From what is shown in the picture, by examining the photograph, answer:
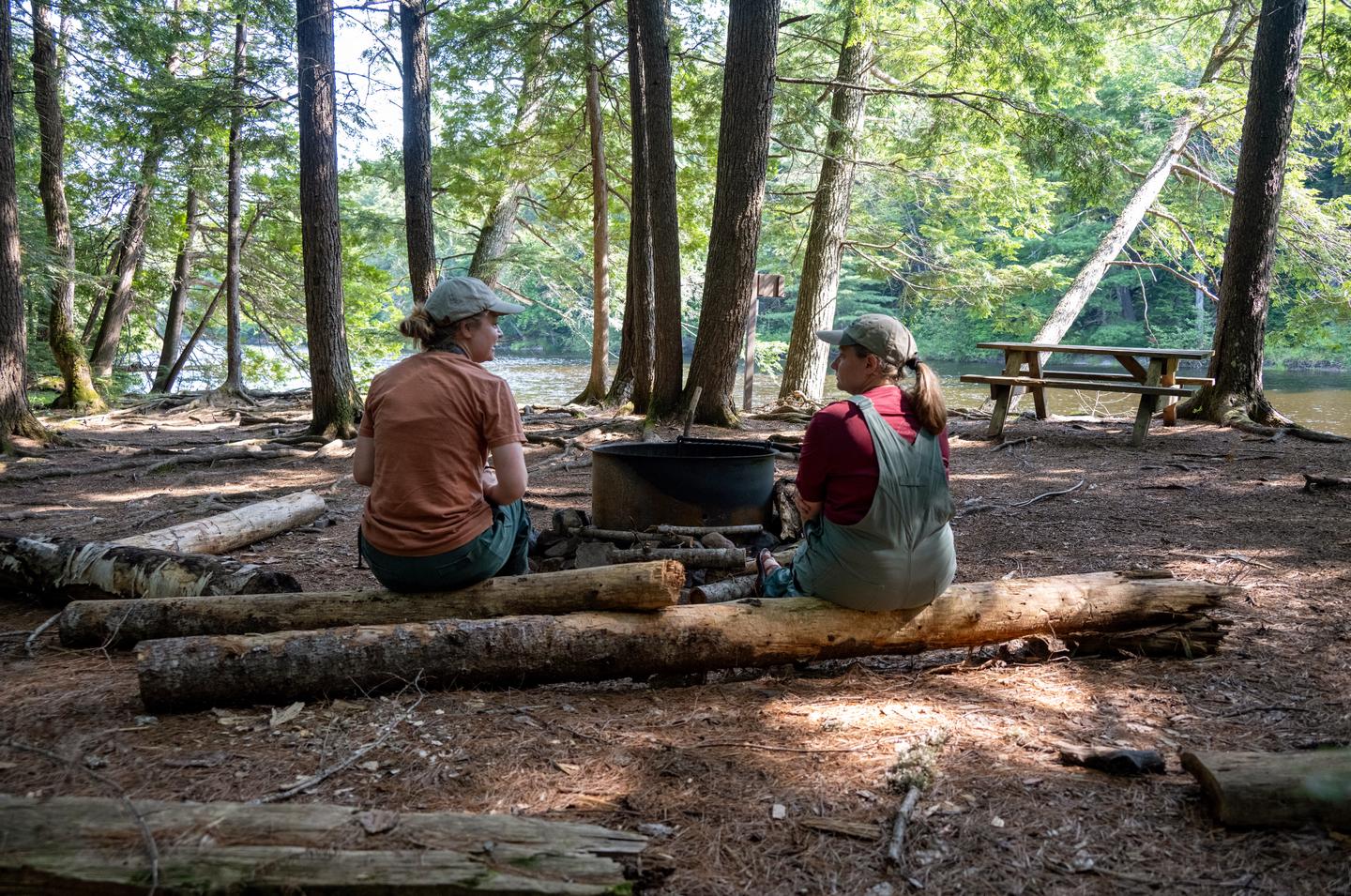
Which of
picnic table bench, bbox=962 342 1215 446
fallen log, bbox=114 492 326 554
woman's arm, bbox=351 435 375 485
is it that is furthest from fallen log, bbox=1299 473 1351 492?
fallen log, bbox=114 492 326 554

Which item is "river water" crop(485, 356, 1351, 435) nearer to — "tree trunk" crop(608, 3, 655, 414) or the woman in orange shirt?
"tree trunk" crop(608, 3, 655, 414)

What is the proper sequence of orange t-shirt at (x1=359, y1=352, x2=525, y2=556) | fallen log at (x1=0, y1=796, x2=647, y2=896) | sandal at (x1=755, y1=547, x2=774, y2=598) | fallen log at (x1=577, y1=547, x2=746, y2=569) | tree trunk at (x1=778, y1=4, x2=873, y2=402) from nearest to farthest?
fallen log at (x1=0, y1=796, x2=647, y2=896) → orange t-shirt at (x1=359, y1=352, x2=525, y2=556) → sandal at (x1=755, y1=547, x2=774, y2=598) → fallen log at (x1=577, y1=547, x2=746, y2=569) → tree trunk at (x1=778, y1=4, x2=873, y2=402)

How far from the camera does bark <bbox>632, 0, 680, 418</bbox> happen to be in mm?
10125

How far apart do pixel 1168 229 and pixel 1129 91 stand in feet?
37.2

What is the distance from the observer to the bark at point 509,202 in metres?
15.0

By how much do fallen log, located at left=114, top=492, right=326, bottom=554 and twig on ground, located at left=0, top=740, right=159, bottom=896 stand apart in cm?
210

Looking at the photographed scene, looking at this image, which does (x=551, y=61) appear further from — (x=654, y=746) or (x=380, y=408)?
(x=654, y=746)

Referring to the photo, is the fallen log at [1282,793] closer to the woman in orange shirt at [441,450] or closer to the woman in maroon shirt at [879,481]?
the woman in maroon shirt at [879,481]

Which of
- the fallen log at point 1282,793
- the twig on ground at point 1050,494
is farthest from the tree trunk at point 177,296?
the fallen log at point 1282,793

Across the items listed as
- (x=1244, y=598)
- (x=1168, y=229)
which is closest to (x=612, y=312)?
(x=1168, y=229)

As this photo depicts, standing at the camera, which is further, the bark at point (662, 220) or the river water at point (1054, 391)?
the river water at point (1054, 391)

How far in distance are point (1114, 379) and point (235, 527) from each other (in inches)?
335

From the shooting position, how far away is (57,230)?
13148 mm

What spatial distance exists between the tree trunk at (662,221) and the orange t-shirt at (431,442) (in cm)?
684
